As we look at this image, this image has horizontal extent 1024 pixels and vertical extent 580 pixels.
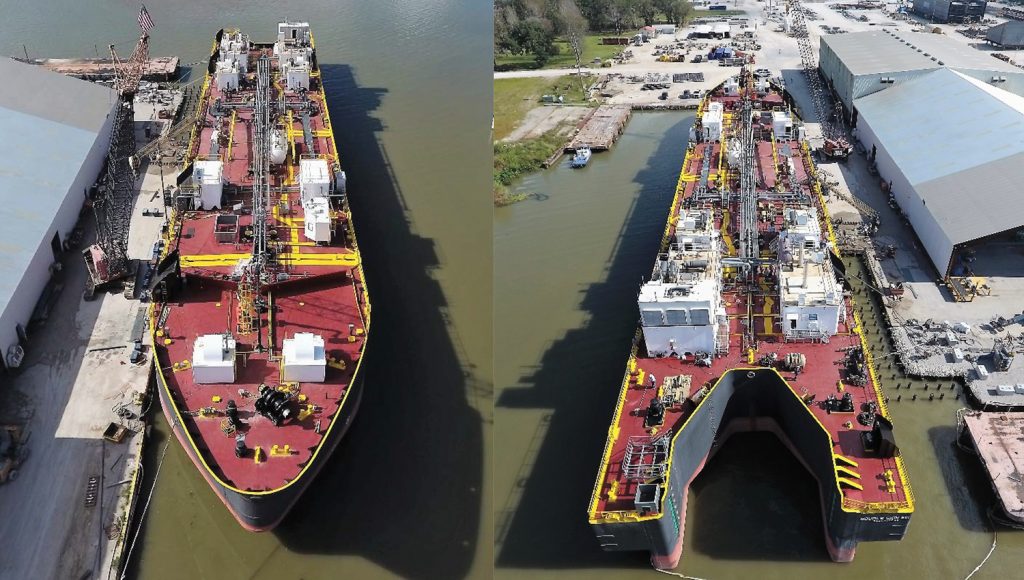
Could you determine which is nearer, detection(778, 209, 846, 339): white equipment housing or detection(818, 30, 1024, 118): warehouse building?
detection(778, 209, 846, 339): white equipment housing

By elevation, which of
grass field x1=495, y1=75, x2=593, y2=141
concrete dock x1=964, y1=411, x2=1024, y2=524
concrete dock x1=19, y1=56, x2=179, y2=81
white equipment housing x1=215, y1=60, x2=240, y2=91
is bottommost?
concrete dock x1=964, y1=411, x2=1024, y2=524

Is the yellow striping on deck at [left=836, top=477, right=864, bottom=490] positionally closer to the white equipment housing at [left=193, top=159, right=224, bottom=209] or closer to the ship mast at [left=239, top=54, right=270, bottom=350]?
the ship mast at [left=239, top=54, right=270, bottom=350]

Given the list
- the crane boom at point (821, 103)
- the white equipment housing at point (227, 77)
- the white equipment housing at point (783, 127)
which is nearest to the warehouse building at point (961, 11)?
the crane boom at point (821, 103)

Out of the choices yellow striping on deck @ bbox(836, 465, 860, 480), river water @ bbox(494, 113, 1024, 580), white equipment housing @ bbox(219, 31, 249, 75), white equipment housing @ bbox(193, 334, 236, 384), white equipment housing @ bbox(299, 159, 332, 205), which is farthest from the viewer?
white equipment housing @ bbox(219, 31, 249, 75)

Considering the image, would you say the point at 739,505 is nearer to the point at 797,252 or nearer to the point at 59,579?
the point at 797,252

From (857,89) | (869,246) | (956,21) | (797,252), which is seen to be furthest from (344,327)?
(956,21)

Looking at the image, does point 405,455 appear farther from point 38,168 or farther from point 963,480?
point 38,168

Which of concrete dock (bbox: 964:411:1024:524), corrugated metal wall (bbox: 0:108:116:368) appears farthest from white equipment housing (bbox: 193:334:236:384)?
concrete dock (bbox: 964:411:1024:524)
